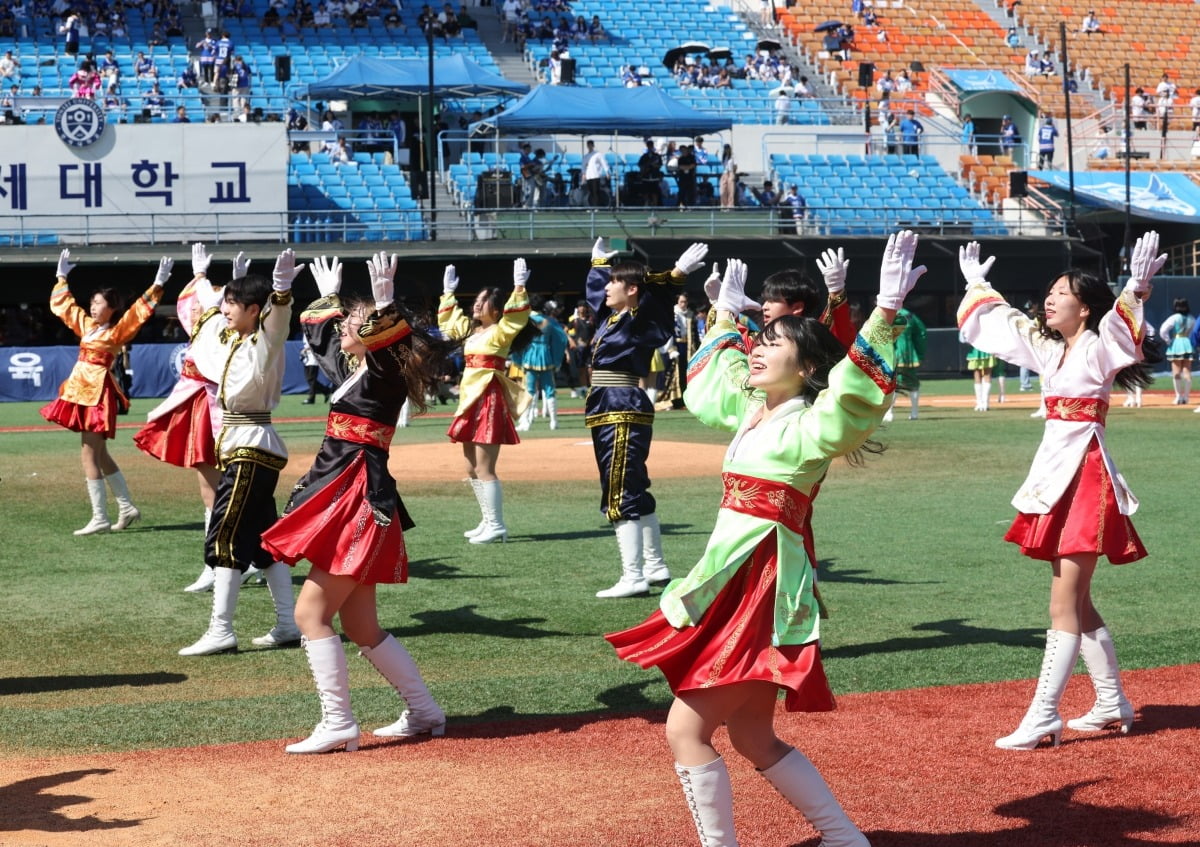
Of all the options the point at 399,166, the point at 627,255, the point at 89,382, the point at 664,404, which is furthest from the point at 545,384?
the point at 399,166

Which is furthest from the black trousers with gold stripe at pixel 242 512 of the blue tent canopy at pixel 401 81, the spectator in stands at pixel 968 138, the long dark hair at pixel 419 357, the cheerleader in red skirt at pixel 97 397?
the spectator in stands at pixel 968 138

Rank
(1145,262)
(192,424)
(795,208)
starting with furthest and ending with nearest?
(795,208) → (192,424) → (1145,262)

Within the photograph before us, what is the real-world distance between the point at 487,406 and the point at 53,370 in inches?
812

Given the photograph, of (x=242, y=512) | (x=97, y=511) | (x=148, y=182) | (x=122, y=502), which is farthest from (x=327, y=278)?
(x=148, y=182)

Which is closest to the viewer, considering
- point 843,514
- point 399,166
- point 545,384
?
point 843,514

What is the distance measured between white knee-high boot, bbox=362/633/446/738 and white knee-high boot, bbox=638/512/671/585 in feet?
11.5

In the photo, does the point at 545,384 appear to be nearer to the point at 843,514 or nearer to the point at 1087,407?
the point at 843,514

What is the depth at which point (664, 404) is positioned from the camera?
27812mm

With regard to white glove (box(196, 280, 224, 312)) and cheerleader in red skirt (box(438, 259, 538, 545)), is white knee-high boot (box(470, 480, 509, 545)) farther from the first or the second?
white glove (box(196, 280, 224, 312))

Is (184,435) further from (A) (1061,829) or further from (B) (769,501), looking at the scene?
(A) (1061,829)

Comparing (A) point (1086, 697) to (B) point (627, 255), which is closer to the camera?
(A) point (1086, 697)

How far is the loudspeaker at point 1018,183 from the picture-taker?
34719 millimetres

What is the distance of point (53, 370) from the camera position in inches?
1177

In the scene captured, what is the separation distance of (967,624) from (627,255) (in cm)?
2366
